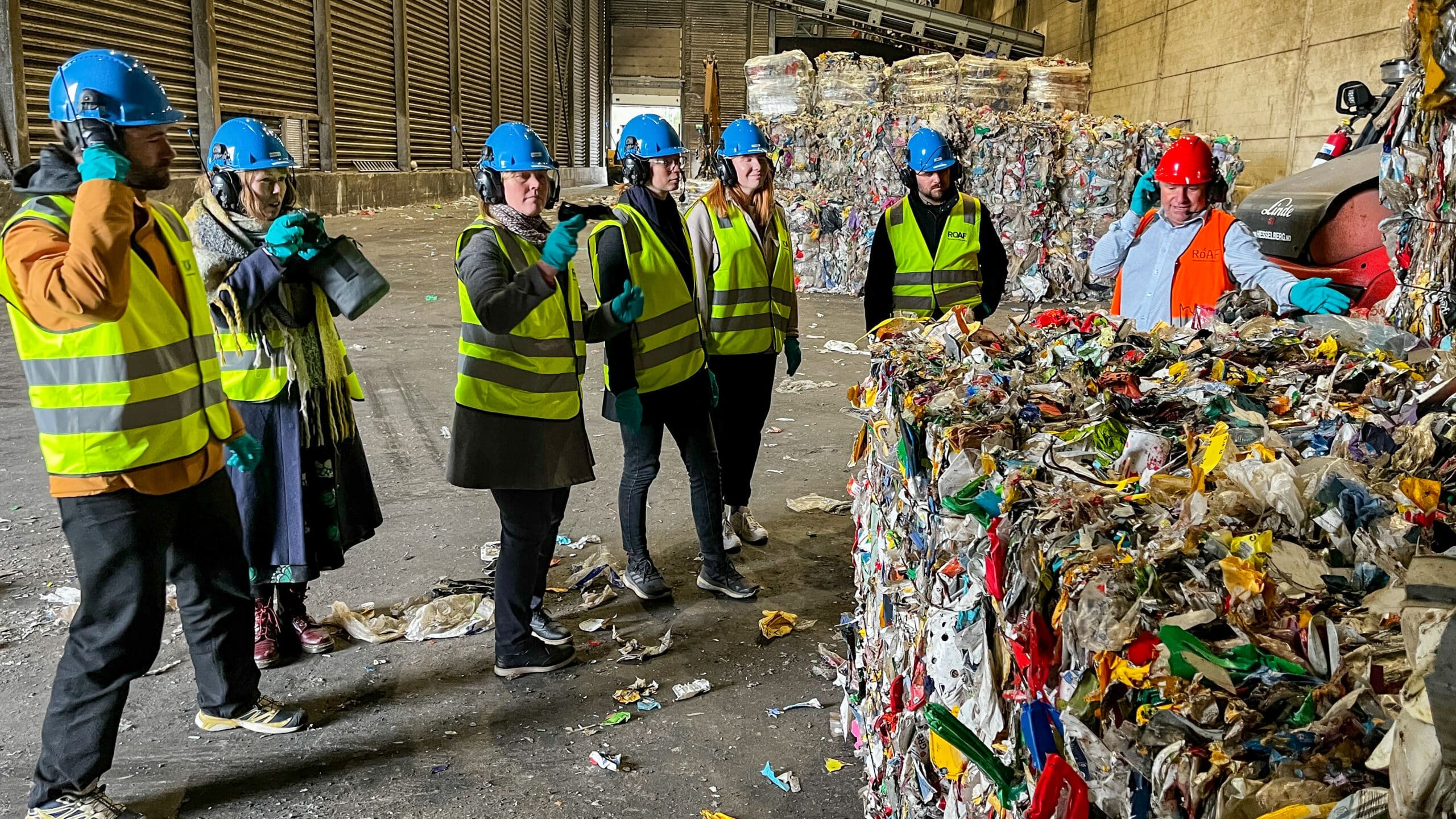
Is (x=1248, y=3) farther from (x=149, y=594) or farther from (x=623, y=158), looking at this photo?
(x=149, y=594)

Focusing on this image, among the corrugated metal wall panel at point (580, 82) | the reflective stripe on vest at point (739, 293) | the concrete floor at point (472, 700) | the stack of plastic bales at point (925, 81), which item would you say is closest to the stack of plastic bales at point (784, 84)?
the stack of plastic bales at point (925, 81)

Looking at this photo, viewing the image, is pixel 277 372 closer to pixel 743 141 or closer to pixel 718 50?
pixel 743 141

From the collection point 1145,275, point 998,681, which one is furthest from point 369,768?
point 1145,275

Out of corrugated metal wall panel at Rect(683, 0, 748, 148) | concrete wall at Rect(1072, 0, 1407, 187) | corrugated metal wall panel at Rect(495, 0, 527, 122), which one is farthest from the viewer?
corrugated metal wall panel at Rect(683, 0, 748, 148)

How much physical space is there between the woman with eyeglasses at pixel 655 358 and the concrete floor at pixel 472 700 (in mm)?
254

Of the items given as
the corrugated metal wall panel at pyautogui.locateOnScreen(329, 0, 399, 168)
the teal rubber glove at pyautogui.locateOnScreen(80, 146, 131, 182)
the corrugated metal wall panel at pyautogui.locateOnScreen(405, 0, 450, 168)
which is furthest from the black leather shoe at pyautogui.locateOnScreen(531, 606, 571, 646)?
Answer: the corrugated metal wall panel at pyautogui.locateOnScreen(405, 0, 450, 168)

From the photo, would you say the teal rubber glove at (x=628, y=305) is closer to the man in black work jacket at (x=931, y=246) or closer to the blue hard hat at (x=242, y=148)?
the blue hard hat at (x=242, y=148)

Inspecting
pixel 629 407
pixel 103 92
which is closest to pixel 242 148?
pixel 103 92

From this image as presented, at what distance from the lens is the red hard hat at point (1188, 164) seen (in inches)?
158

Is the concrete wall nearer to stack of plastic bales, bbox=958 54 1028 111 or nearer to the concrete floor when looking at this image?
stack of plastic bales, bbox=958 54 1028 111

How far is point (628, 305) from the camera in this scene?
11.4 feet

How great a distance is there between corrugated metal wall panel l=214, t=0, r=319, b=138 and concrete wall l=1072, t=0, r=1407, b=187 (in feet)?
40.1

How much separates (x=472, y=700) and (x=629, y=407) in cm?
118

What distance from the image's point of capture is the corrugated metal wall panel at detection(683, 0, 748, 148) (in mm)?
33938
